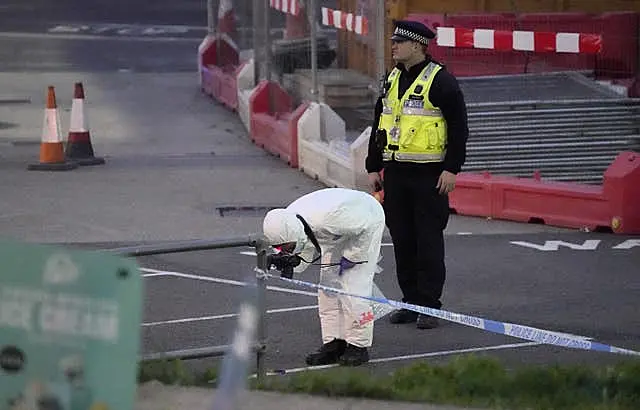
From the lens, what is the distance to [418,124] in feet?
28.8

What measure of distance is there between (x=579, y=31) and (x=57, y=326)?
12.7 m

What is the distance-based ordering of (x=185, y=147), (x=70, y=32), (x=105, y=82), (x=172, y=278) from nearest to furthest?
(x=172, y=278), (x=185, y=147), (x=105, y=82), (x=70, y=32)

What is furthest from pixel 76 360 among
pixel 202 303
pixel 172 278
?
pixel 172 278

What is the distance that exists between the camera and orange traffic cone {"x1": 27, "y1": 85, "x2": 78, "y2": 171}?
8457mm

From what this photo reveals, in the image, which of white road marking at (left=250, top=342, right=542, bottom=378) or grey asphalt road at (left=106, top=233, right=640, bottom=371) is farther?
grey asphalt road at (left=106, top=233, right=640, bottom=371)

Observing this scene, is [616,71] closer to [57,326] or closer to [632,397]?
[632,397]

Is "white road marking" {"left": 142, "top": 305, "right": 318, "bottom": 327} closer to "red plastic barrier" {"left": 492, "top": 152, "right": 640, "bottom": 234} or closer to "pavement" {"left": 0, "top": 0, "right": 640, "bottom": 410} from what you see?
"pavement" {"left": 0, "top": 0, "right": 640, "bottom": 410}

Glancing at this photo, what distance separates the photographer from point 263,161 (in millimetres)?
16438

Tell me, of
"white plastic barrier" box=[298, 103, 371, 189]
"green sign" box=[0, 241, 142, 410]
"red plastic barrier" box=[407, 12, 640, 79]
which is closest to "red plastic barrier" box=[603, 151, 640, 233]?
"white plastic barrier" box=[298, 103, 371, 189]

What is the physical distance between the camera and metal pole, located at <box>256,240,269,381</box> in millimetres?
6906

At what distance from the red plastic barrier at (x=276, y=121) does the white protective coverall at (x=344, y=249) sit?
25.6ft

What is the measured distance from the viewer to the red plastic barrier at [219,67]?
21.0 m

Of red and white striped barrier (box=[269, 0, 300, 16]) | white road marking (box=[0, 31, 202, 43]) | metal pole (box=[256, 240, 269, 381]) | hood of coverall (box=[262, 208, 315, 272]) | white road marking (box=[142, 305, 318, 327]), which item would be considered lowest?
white road marking (box=[0, 31, 202, 43])

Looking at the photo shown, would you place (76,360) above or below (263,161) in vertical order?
above
